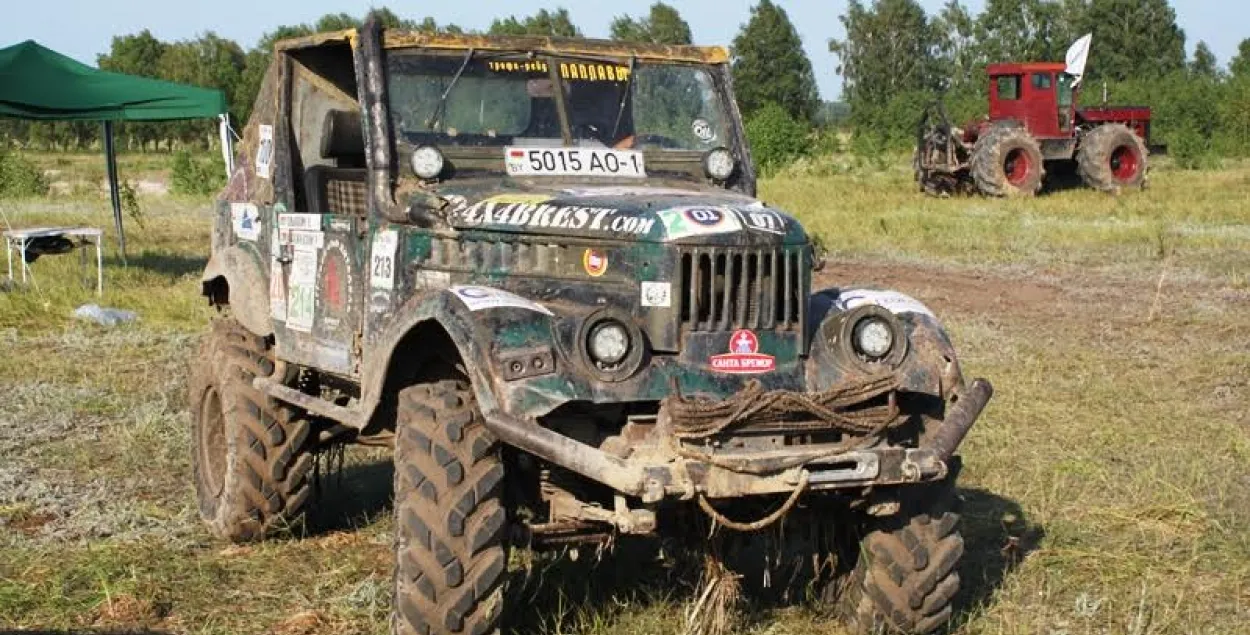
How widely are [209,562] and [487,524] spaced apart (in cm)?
226

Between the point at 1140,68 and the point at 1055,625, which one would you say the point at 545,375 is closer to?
the point at 1055,625

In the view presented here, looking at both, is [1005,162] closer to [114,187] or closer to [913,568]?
[114,187]

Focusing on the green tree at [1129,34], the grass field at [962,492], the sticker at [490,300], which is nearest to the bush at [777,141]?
the grass field at [962,492]

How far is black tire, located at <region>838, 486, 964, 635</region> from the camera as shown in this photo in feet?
19.0

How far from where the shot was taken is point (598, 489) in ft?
18.5

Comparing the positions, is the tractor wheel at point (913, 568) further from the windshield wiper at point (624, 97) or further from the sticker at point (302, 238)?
the sticker at point (302, 238)

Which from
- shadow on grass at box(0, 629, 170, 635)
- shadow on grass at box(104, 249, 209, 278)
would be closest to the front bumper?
shadow on grass at box(0, 629, 170, 635)

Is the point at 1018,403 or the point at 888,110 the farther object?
the point at 888,110

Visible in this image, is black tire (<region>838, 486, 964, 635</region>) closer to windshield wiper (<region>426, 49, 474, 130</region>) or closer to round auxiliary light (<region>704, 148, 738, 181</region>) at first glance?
round auxiliary light (<region>704, 148, 738, 181</region>)

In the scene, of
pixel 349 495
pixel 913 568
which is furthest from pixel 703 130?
pixel 349 495

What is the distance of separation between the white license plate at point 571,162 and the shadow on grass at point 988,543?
6.85 feet

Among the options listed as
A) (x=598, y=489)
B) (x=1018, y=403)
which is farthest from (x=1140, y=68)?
(x=598, y=489)

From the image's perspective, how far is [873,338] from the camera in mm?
5789

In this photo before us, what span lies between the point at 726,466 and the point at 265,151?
132 inches
